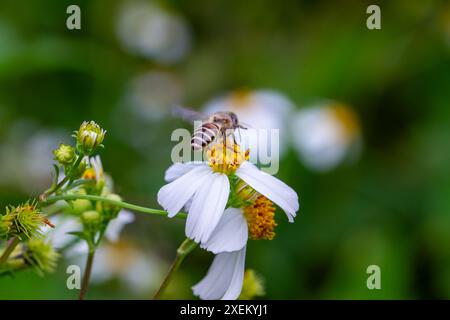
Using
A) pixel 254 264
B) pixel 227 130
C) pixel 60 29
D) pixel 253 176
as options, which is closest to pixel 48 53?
pixel 60 29

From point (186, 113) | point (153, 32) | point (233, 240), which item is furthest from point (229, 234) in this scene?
point (153, 32)

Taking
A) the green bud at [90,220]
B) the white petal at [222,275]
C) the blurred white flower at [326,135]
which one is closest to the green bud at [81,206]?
the green bud at [90,220]

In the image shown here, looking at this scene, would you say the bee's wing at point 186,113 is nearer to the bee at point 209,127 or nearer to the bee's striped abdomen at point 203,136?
the bee at point 209,127

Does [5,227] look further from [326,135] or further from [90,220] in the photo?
[326,135]

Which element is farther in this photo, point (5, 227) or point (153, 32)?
point (153, 32)

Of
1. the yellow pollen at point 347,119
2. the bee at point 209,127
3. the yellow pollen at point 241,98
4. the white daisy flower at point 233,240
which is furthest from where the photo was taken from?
the yellow pollen at point 347,119

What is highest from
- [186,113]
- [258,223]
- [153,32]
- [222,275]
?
[153,32]

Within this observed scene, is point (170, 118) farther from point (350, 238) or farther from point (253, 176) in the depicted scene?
point (253, 176)
